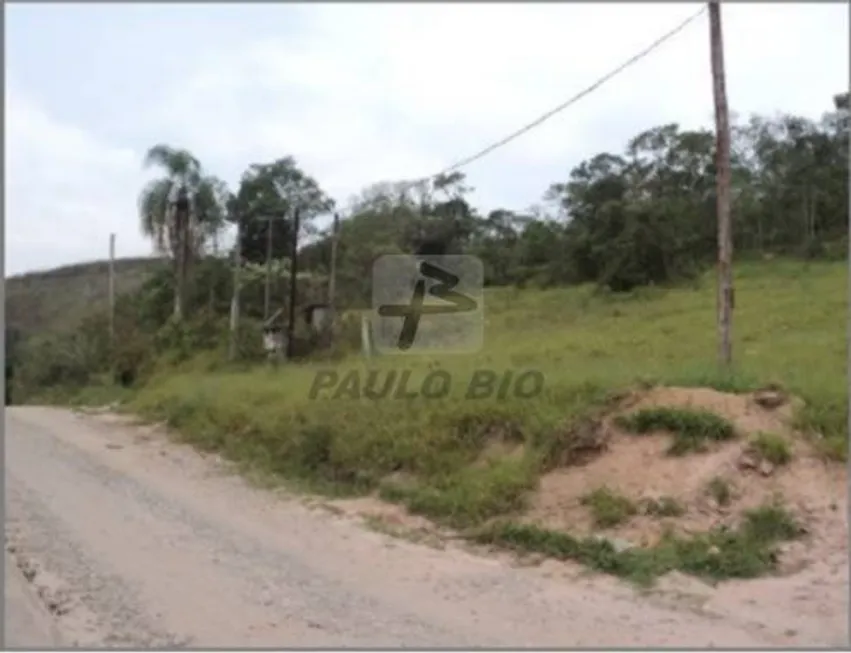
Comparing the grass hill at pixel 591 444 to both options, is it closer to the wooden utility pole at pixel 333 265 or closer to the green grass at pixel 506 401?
the green grass at pixel 506 401

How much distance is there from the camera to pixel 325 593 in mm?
5914

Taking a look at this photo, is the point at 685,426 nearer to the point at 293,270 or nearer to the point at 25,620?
the point at 25,620

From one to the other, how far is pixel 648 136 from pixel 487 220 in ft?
28.5

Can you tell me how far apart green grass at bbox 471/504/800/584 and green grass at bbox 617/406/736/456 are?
885 millimetres

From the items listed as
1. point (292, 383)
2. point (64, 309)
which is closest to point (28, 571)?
point (292, 383)

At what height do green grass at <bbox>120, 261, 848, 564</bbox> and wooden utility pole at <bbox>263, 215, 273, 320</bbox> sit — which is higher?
wooden utility pole at <bbox>263, 215, 273, 320</bbox>

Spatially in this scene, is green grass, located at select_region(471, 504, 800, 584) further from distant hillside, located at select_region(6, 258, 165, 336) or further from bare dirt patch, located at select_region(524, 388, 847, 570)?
distant hillside, located at select_region(6, 258, 165, 336)

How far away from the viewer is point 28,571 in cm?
648

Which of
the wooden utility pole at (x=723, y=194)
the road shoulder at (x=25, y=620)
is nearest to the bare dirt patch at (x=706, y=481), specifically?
the wooden utility pole at (x=723, y=194)

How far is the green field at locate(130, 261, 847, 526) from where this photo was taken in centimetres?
Answer: 824

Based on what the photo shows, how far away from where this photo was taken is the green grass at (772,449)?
7262mm

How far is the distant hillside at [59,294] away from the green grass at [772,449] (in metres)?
30.8

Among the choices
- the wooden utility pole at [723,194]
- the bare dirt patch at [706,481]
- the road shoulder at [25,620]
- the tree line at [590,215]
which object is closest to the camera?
the road shoulder at [25,620]

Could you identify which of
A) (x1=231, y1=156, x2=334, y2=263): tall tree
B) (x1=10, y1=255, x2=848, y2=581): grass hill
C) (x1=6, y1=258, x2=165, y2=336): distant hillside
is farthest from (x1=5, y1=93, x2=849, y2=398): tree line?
(x1=6, y1=258, x2=165, y2=336): distant hillside
